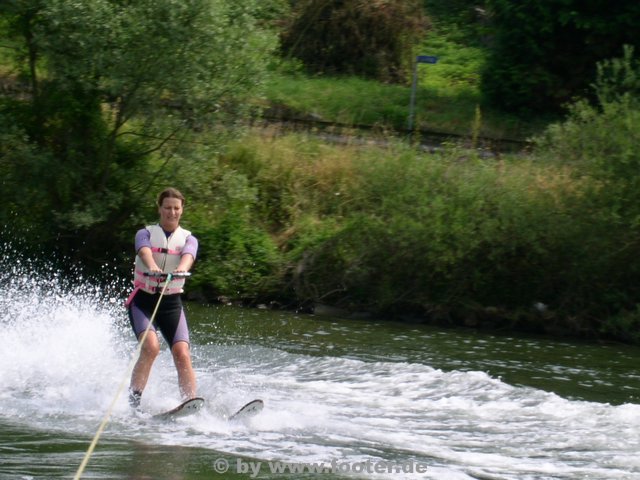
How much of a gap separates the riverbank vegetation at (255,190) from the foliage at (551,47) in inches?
294

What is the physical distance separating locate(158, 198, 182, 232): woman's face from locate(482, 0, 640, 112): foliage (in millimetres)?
18484

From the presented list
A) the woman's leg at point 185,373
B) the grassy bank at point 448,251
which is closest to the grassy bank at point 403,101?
the grassy bank at point 448,251

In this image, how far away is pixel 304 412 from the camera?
8688 mm

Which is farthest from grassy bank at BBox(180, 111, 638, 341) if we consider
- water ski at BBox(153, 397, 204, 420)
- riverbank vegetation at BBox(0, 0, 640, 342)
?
water ski at BBox(153, 397, 204, 420)

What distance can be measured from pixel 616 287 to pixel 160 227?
1007 cm

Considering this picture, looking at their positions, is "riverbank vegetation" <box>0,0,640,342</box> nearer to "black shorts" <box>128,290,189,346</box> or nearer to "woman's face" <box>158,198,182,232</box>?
"woman's face" <box>158,198,182,232</box>

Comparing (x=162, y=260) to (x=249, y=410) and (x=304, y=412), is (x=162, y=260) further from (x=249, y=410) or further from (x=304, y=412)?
(x=304, y=412)

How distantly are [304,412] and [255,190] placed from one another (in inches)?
375

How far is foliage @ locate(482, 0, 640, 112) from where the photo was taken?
25.4 meters

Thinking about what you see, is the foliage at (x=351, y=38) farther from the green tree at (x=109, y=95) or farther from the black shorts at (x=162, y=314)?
the black shorts at (x=162, y=314)

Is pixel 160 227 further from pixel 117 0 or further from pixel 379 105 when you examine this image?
pixel 379 105

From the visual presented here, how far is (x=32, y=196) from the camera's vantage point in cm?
1686

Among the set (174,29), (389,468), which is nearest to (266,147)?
(174,29)

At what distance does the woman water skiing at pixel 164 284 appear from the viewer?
8.64m
